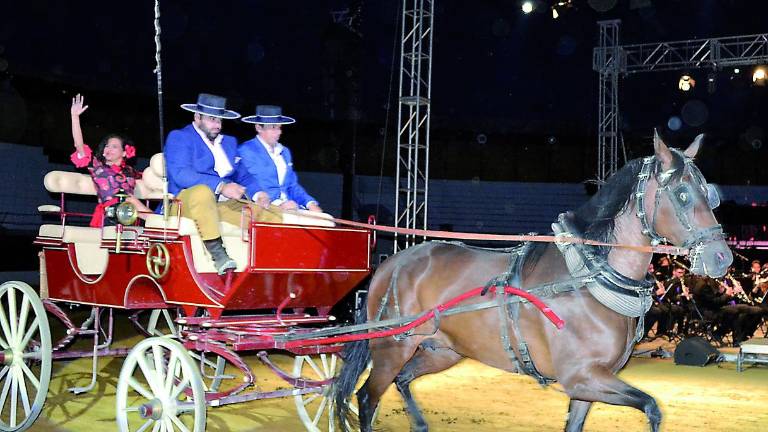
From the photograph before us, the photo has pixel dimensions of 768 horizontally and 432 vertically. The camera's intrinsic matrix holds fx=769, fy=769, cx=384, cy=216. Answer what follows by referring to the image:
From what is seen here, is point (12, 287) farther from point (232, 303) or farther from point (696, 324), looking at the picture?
point (696, 324)

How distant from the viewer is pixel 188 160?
5.09 metres

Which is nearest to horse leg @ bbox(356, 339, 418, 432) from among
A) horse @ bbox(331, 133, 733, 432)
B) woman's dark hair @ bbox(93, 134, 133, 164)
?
horse @ bbox(331, 133, 733, 432)

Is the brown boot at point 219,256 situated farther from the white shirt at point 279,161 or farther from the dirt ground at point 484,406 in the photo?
the dirt ground at point 484,406

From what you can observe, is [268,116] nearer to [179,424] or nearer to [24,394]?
[179,424]

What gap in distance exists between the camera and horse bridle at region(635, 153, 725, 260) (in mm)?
3672

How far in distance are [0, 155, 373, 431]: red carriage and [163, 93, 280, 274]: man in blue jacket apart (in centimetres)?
11

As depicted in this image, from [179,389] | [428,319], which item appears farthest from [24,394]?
[428,319]

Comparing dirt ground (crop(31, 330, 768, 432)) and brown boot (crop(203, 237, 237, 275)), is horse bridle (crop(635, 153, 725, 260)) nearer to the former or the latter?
brown boot (crop(203, 237, 237, 275))

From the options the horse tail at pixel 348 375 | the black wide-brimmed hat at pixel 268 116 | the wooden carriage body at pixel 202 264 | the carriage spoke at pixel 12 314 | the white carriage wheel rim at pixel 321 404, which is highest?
the black wide-brimmed hat at pixel 268 116

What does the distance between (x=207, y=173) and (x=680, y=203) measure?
301 centimetres

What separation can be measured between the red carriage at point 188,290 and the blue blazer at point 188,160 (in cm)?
24

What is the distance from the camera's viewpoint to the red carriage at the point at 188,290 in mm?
4613

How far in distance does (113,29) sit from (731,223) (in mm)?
17376

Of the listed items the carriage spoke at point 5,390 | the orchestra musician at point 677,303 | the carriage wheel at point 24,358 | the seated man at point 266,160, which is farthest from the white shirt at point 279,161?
the orchestra musician at point 677,303
